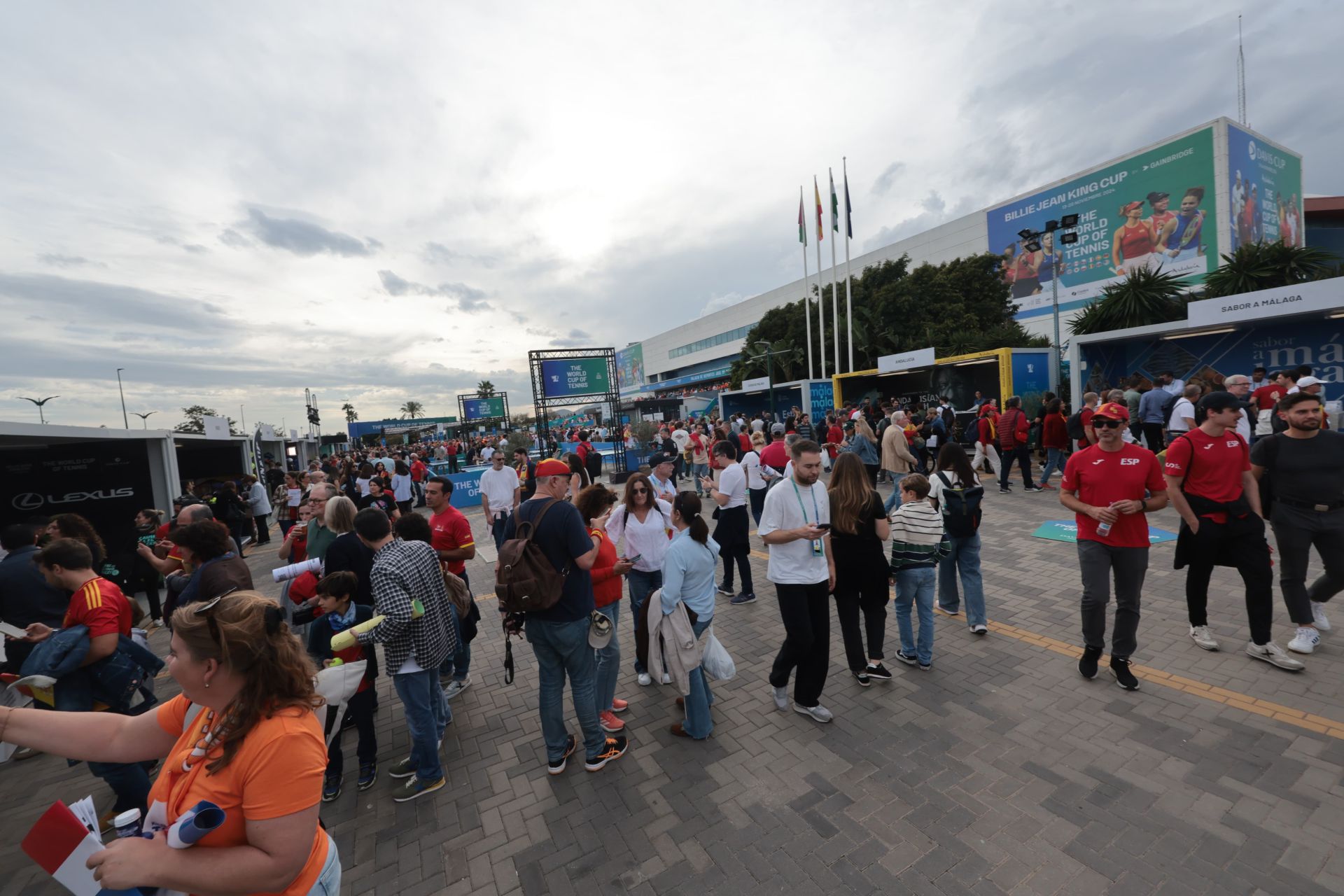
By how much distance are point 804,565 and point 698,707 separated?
3.93ft

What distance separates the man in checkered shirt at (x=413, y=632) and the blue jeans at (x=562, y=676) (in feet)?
2.14

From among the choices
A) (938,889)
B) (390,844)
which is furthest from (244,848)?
(938,889)

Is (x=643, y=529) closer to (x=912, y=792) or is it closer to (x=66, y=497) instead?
(x=912, y=792)

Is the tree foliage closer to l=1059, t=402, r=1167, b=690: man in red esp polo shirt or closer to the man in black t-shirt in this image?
the man in black t-shirt

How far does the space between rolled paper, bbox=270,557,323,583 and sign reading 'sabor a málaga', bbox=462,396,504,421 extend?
1616 inches

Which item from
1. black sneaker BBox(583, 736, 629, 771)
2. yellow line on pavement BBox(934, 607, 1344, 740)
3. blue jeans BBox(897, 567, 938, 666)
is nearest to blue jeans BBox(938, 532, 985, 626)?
yellow line on pavement BBox(934, 607, 1344, 740)

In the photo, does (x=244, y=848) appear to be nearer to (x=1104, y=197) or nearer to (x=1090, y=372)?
(x=1090, y=372)

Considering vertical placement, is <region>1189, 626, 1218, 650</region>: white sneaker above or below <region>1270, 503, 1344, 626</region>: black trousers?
below

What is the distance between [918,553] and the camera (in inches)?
170

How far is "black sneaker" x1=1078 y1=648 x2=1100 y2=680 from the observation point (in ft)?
13.2

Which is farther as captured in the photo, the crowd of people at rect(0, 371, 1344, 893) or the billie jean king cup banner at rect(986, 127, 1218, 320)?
the billie jean king cup banner at rect(986, 127, 1218, 320)

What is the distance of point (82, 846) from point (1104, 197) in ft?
196

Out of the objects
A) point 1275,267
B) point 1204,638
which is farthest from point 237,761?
point 1275,267

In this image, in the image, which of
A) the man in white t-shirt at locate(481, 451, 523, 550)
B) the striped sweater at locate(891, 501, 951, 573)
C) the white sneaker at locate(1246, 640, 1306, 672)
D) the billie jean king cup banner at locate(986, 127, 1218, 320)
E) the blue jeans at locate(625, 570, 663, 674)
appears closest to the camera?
the white sneaker at locate(1246, 640, 1306, 672)
